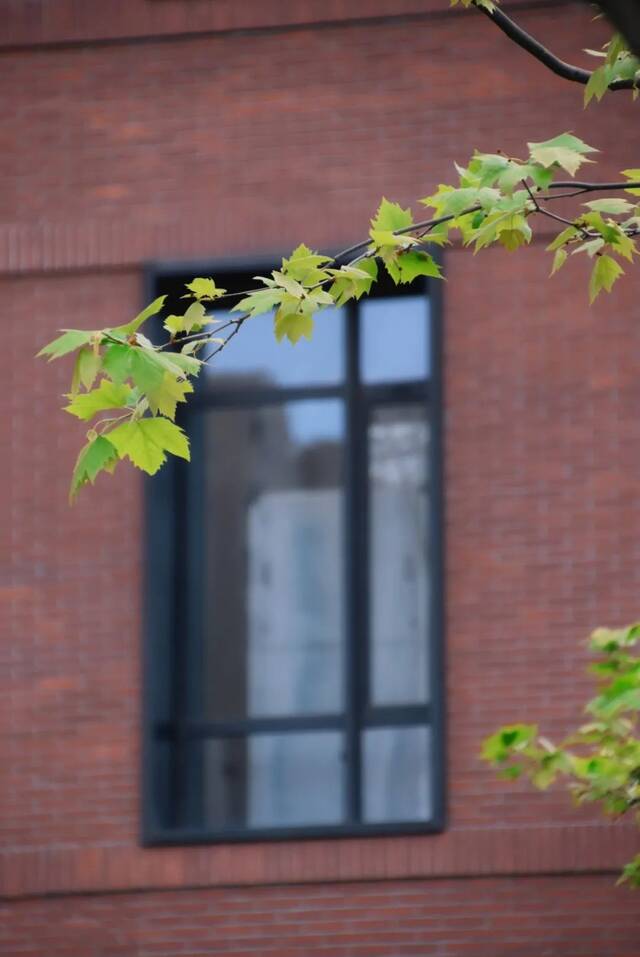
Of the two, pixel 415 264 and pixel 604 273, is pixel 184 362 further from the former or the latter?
pixel 604 273

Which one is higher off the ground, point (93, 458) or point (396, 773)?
point (93, 458)

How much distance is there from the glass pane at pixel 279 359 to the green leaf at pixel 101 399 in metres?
6.06

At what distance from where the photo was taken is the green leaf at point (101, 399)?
549 cm

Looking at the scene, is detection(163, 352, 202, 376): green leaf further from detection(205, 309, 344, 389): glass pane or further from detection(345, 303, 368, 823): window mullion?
detection(205, 309, 344, 389): glass pane

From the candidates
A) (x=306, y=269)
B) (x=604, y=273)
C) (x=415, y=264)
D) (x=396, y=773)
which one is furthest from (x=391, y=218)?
(x=396, y=773)

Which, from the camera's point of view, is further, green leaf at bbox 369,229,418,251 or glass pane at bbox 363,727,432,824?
glass pane at bbox 363,727,432,824

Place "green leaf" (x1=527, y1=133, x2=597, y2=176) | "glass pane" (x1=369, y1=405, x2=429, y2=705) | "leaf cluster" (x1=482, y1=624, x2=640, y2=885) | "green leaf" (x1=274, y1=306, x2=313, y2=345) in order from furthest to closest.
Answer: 1. "glass pane" (x1=369, y1=405, x2=429, y2=705)
2. "leaf cluster" (x1=482, y1=624, x2=640, y2=885)
3. "green leaf" (x1=274, y1=306, x2=313, y2=345)
4. "green leaf" (x1=527, y1=133, x2=597, y2=176)

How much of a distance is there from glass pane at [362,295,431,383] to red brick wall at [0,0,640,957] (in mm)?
370

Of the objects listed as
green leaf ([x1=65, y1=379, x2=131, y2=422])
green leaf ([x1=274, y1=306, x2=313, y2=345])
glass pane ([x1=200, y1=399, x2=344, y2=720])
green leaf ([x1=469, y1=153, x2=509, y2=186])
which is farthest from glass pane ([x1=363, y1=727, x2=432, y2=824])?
green leaf ([x1=65, y1=379, x2=131, y2=422])

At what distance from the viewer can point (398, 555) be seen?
11516mm

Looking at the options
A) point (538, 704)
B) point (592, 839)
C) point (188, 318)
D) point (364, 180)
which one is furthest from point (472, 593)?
point (188, 318)

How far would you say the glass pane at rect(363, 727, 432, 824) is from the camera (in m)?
11.2

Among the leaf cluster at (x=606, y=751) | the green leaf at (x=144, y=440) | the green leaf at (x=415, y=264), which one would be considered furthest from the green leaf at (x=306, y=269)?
the leaf cluster at (x=606, y=751)

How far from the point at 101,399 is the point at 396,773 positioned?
6144 millimetres
